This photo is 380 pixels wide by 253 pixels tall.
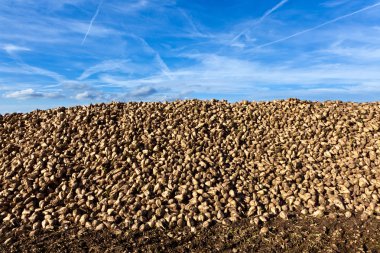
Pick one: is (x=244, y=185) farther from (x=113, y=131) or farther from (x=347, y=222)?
(x=113, y=131)

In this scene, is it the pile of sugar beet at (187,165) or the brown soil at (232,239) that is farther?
the pile of sugar beet at (187,165)

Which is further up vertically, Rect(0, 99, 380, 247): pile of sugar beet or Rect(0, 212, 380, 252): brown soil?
Rect(0, 99, 380, 247): pile of sugar beet

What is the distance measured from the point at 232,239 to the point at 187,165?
2461 millimetres

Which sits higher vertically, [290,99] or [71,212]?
[290,99]

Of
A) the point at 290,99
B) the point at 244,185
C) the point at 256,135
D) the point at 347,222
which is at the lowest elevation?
the point at 347,222

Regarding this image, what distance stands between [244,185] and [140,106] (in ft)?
17.3

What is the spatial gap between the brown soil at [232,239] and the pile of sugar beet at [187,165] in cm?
23

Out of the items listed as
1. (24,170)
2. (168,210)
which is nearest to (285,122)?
(168,210)

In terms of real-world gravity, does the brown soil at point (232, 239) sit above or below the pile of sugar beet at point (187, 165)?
below

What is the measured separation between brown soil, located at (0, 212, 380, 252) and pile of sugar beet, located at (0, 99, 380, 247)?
0.23 m

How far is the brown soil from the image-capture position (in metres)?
6.74

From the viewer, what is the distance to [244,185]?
8.61 metres

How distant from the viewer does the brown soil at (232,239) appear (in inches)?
265

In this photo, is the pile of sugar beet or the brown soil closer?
the brown soil
